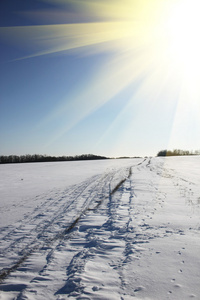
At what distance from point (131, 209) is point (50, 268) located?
16.7ft

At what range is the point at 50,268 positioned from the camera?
4246 mm

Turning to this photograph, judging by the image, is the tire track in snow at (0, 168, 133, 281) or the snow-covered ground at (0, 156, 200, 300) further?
the tire track in snow at (0, 168, 133, 281)

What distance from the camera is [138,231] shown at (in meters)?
6.21

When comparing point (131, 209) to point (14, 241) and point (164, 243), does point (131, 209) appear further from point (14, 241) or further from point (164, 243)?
point (14, 241)

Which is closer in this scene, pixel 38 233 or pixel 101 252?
pixel 101 252

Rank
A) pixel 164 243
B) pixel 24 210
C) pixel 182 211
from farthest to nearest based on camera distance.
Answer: pixel 24 210
pixel 182 211
pixel 164 243

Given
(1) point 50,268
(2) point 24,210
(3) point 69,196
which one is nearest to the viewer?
(1) point 50,268

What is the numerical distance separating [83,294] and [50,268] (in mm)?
1104

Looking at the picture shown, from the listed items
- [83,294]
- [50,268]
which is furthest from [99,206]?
[83,294]

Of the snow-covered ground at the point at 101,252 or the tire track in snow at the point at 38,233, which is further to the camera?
the tire track in snow at the point at 38,233

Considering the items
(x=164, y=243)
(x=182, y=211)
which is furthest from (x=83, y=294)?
(x=182, y=211)

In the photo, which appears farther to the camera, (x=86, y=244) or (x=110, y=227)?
(x=110, y=227)

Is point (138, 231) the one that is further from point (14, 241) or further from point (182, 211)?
point (14, 241)

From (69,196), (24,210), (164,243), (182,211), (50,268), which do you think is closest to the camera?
(50,268)
